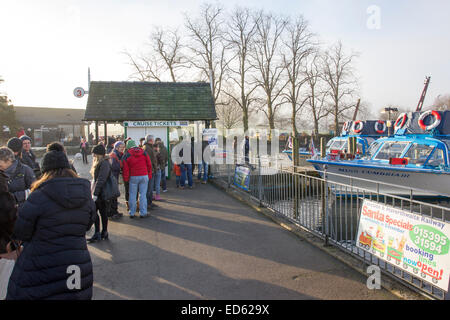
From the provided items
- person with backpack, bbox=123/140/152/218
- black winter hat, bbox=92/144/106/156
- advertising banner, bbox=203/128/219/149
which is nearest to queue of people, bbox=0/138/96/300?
black winter hat, bbox=92/144/106/156

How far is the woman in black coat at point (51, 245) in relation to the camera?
281 cm

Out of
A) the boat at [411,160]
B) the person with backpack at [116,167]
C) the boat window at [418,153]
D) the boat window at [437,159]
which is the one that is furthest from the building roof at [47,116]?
the boat window at [437,159]

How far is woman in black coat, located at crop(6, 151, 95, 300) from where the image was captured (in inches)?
111

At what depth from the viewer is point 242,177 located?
1067 cm

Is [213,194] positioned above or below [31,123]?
below

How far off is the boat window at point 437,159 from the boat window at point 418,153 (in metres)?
0.20

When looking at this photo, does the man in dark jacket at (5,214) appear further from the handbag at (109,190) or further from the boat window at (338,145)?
the boat window at (338,145)

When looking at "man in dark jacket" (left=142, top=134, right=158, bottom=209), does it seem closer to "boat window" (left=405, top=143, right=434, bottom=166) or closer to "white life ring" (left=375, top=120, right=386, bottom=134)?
"boat window" (left=405, top=143, right=434, bottom=166)

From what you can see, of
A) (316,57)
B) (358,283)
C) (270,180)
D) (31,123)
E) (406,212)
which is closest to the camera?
(406,212)

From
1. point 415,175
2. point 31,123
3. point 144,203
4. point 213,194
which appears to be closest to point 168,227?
point 144,203

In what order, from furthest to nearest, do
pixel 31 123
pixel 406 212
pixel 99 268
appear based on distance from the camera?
pixel 31 123
pixel 99 268
pixel 406 212

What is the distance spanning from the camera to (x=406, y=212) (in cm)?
398

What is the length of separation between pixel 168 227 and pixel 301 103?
36.6 meters

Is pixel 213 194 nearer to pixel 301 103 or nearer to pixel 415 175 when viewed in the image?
pixel 415 175
